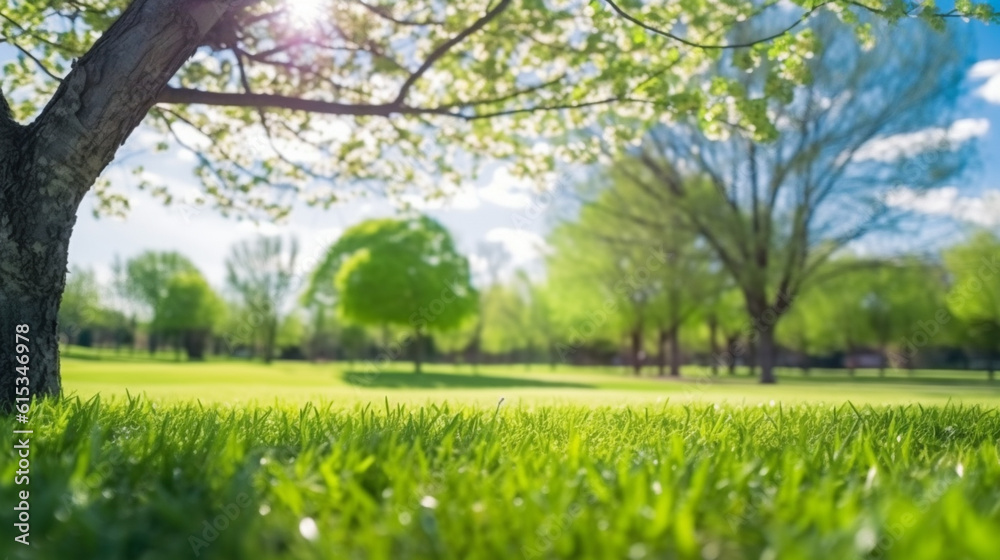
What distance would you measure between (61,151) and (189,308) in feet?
220

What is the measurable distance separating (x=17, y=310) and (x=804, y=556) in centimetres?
530

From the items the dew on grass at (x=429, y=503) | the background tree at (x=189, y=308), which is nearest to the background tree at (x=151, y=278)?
the background tree at (x=189, y=308)

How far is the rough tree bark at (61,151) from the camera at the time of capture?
4918 mm


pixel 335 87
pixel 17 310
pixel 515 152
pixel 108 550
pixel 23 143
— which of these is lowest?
pixel 108 550

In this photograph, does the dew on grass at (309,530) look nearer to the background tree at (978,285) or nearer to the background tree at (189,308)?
the background tree at (978,285)

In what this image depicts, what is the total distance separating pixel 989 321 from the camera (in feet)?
144

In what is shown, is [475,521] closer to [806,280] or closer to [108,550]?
[108,550]

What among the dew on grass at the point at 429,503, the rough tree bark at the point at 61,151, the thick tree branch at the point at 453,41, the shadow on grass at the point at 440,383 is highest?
the thick tree branch at the point at 453,41

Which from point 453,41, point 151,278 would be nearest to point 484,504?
point 453,41

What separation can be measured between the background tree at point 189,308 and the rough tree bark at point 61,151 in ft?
217

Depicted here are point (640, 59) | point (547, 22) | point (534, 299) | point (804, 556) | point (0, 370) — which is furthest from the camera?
point (534, 299)

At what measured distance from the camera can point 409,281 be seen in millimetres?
37781

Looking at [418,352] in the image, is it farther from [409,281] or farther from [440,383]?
[440,383]

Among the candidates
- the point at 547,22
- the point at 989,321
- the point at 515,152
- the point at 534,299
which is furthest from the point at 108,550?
the point at 534,299
